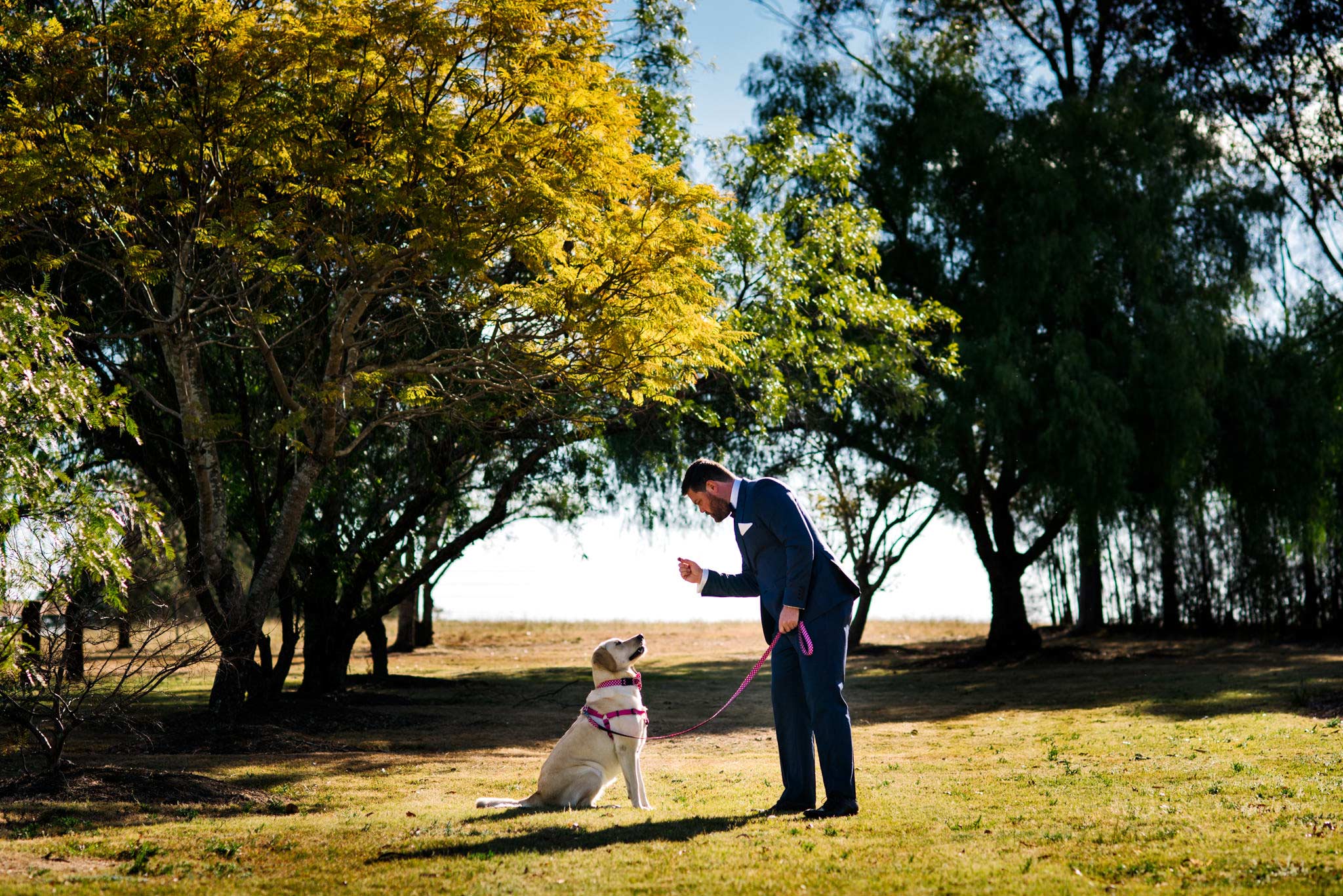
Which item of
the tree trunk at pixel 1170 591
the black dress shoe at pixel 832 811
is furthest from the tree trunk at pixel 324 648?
the tree trunk at pixel 1170 591

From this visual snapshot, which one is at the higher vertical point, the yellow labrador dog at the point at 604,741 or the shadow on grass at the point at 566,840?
the yellow labrador dog at the point at 604,741

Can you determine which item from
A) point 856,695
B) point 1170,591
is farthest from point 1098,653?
point 856,695

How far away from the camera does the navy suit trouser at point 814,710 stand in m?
6.77

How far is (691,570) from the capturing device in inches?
291

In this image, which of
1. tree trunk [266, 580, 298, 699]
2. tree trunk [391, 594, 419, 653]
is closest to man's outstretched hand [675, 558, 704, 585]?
tree trunk [266, 580, 298, 699]

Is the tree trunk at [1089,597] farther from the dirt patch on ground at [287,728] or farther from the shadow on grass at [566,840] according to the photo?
the shadow on grass at [566,840]

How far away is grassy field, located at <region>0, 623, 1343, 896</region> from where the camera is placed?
555cm

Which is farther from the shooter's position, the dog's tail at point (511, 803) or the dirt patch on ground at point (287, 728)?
the dirt patch on ground at point (287, 728)

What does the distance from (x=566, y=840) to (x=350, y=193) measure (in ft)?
20.4

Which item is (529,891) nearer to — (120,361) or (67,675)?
(67,675)

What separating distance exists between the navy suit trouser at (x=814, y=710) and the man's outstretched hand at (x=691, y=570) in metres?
0.71

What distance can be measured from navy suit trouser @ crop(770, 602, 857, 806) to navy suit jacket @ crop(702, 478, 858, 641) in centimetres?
12

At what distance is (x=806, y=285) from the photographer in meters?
16.4

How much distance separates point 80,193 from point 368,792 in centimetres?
602
